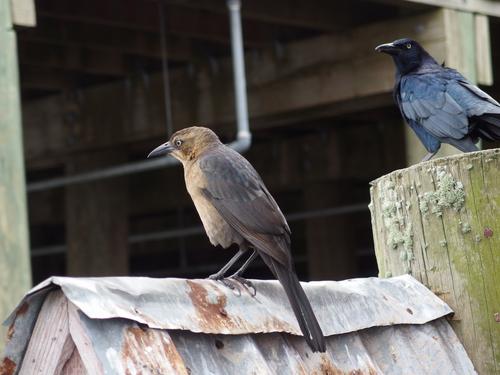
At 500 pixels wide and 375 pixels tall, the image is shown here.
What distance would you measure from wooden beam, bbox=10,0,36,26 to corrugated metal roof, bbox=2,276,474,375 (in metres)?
3.17

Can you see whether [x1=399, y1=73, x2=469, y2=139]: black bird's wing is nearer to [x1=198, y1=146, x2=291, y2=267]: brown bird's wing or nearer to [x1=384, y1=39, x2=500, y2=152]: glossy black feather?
[x1=384, y1=39, x2=500, y2=152]: glossy black feather

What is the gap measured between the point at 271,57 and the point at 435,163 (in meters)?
5.76

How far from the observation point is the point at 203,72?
945cm

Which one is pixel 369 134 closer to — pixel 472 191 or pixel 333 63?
pixel 333 63

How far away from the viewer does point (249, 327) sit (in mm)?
2699

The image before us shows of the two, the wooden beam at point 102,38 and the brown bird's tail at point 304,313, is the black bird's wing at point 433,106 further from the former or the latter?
the wooden beam at point 102,38

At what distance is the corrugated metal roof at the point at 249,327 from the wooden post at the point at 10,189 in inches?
111

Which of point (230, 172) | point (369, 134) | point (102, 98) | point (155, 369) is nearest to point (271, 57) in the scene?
point (102, 98)

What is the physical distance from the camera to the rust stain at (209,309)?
→ 2605 millimetres

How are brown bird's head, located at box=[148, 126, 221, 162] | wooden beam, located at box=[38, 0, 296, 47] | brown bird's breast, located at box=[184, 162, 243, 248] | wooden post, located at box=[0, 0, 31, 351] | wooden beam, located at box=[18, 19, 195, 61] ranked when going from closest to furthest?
brown bird's breast, located at box=[184, 162, 243, 248] < brown bird's head, located at box=[148, 126, 221, 162] < wooden post, located at box=[0, 0, 31, 351] < wooden beam, located at box=[38, 0, 296, 47] < wooden beam, located at box=[18, 19, 195, 61]

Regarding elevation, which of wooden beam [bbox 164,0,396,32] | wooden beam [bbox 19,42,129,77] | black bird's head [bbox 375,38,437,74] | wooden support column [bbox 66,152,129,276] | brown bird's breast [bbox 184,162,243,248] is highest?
wooden beam [bbox 164,0,396,32]

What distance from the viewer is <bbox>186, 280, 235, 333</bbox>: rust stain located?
2.61 metres

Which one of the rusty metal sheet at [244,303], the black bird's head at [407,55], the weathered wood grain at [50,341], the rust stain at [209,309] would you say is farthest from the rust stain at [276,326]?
the black bird's head at [407,55]

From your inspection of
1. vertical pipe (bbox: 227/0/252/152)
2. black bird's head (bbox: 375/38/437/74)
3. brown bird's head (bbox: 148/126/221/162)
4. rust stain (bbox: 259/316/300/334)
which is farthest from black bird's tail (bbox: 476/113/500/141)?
vertical pipe (bbox: 227/0/252/152)
